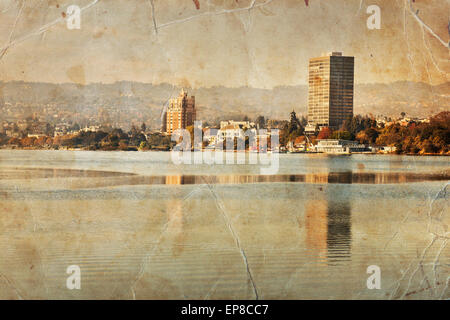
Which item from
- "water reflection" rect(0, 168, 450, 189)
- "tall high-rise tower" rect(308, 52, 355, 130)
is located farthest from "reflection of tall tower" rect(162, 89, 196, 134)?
"tall high-rise tower" rect(308, 52, 355, 130)

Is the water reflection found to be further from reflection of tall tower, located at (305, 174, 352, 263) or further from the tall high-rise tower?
the tall high-rise tower

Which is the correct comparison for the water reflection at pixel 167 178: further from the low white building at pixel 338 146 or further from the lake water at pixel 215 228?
the low white building at pixel 338 146

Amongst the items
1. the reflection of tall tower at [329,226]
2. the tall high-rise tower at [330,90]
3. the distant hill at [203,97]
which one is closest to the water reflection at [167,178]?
the reflection of tall tower at [329,226]

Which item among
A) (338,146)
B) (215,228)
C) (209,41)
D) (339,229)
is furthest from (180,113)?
(339,229)

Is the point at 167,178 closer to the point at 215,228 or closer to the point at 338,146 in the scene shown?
the point at 215,228
